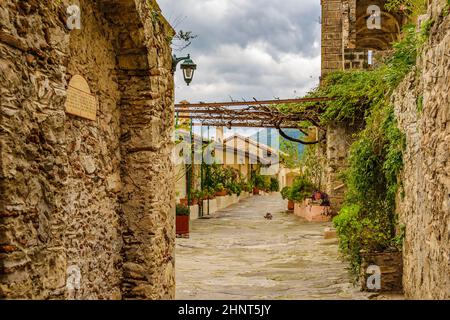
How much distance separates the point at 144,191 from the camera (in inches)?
201

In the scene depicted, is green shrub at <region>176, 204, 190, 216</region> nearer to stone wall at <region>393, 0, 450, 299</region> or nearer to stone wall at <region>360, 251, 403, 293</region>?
stone wall at <region>360, 251, 403, 293</region>

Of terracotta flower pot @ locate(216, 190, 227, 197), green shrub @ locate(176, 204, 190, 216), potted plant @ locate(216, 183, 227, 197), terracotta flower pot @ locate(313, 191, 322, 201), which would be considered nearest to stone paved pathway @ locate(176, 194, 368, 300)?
green shrub @ locate(176, 204, 190, 216)

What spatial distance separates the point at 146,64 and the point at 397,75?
3317 mm

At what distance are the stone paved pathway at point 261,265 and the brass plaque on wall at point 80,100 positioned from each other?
9.74ft

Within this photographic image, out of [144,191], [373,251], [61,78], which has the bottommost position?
[373,251]

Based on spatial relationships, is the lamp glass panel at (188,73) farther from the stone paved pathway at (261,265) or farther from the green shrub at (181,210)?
the green shrub at (181,210)

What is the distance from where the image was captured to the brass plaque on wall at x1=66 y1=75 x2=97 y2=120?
413cm

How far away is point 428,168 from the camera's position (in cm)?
457

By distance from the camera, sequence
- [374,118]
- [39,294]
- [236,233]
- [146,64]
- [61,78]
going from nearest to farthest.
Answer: [39,294] → [61,78] → [146,64] → [374,118] → [236,233]

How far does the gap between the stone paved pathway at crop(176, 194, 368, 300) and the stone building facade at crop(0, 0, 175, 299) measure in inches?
67.5

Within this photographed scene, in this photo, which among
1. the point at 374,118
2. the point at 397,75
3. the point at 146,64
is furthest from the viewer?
the point at 374,118

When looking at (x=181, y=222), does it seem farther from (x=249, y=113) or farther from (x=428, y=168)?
(x=428, y=168)
